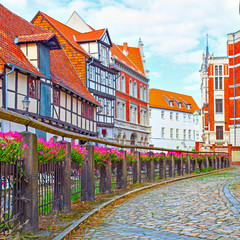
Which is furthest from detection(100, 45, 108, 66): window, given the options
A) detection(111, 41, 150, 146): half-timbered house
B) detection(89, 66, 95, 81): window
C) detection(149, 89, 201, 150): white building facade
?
detection(149, 89, 201, 150): white building facade

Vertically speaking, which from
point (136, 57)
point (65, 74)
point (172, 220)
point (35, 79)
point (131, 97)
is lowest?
point (172, 220)

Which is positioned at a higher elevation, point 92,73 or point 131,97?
point 92,73

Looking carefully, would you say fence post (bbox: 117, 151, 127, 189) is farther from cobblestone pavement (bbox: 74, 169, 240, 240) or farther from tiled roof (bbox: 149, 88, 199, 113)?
tiled roof (bbox: 149, 88, 199, 113)

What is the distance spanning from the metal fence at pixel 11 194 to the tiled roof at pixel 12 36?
15.2m

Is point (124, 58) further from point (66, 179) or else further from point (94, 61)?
point (66, 179)

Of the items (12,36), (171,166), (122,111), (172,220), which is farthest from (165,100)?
(172,220)

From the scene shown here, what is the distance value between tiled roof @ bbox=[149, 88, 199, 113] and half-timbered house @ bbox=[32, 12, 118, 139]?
3499 centimetres

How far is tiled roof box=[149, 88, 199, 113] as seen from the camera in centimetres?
7576

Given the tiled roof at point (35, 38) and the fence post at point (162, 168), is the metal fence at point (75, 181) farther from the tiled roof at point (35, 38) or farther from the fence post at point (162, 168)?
the tiled roof at point (35, 38)

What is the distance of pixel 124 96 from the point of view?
148 ft

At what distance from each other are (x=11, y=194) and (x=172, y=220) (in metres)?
3.04

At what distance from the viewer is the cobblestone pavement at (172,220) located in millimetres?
5953

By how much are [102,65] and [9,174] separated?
3292 centimetres

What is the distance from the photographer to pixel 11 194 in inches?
211
